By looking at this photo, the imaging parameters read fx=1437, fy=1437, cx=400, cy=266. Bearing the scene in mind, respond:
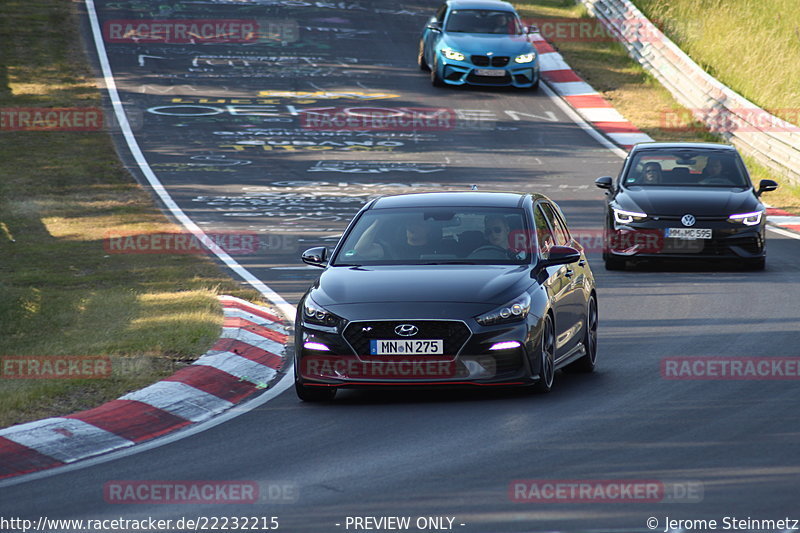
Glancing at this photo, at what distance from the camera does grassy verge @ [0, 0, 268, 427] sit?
11.6 meters

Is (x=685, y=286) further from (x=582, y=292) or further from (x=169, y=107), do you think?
(x=169, y=107)

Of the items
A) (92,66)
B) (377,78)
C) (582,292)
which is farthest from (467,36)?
(582,292)

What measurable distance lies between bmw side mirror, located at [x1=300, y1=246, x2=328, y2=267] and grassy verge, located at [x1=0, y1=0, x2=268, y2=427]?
1414 millimetres

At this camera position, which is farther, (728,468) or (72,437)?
(72,437)

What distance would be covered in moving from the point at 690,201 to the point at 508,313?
8.66m

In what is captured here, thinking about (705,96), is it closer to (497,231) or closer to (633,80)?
(633,80)

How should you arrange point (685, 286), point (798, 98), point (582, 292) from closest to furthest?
point (582, 292) → point (685, 286) → point (798, 98)

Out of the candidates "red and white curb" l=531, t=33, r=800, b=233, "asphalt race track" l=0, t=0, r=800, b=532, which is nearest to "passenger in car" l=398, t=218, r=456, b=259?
"asphalt race track" l=0, t=0, r=800, b=532

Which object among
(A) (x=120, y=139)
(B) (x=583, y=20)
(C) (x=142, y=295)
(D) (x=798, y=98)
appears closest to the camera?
(C) (x=142, y=295)

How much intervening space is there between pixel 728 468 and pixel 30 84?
27280 mm

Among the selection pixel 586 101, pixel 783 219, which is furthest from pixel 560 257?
pixel 586 101

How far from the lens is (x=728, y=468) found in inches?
321

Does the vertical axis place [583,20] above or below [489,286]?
below

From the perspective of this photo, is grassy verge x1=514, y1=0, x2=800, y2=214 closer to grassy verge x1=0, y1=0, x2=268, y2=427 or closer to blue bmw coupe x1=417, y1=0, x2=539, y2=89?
blue bmw coupe x1=417, y1=0, x2=539, y2=89
